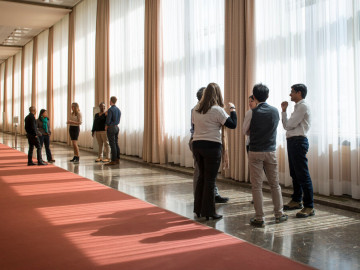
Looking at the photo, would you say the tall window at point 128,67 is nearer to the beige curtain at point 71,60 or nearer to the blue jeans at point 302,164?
the beige curtain at point 71,60

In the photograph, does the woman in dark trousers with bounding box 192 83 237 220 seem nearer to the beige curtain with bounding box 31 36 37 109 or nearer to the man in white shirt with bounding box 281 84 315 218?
the man in white shirt with bounding box 281 84 315 218

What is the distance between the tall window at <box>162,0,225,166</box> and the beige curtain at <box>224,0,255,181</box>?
459mm

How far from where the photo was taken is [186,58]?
8141 millimetres

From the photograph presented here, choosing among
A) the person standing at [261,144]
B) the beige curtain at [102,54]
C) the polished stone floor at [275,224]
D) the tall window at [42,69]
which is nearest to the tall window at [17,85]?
the tall window at [42,69]

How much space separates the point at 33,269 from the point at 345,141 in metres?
3.94

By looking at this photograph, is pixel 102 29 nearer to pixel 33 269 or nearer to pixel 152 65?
pixel 152 65

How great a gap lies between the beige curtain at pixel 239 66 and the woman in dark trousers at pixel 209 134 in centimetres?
218

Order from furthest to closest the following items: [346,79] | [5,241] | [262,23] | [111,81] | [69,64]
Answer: [69,64] < [111,81] < [262,23] < [346,79] < [5,241]

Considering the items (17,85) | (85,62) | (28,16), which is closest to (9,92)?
(17,85)

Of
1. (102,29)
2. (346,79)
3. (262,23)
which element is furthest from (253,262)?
(102,29)

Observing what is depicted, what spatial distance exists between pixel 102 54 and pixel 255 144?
9113mm

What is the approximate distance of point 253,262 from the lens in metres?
2.99

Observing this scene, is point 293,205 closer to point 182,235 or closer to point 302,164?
point 302,164

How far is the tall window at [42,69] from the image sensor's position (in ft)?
63.2
